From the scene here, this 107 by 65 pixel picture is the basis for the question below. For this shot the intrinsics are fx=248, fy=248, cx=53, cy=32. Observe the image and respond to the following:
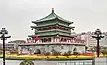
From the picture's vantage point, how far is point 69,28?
175 feet

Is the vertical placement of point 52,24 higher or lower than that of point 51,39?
higher

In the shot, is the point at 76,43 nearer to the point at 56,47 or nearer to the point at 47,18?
the point at 56,47

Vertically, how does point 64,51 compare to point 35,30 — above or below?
below

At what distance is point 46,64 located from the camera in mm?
32312

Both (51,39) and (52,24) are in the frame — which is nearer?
(51,39)

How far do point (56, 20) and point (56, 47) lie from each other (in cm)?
629

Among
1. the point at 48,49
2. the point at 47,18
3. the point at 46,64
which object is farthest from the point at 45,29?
the point at 46,64

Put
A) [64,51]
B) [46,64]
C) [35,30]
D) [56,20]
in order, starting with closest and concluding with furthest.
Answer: [46,64], [64,51], [56,20], [35,30]

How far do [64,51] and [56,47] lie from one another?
5.39 ft

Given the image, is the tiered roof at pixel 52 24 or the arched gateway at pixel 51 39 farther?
the tiered roof at pixel 52 24

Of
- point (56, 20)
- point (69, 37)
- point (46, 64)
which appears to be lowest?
point (46, 64)

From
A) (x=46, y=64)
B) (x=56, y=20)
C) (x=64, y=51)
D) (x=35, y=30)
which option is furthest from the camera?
(x=35, y=30)

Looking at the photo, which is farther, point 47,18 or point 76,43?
point 47,18

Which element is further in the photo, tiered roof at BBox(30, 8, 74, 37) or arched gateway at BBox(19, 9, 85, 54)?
tiered roof at BBox(30, 8, 74, 37)
